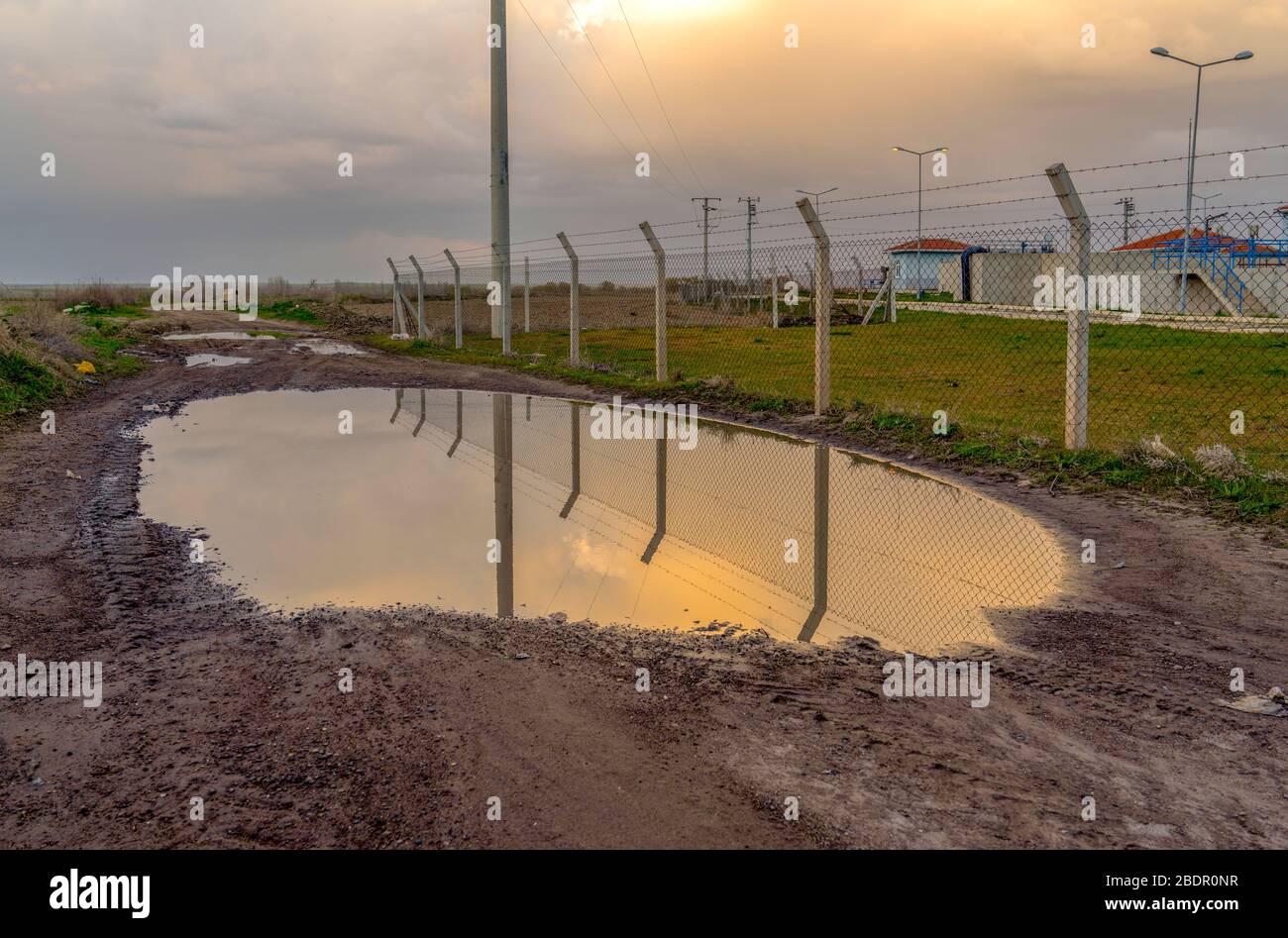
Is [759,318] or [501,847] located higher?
[759,318]

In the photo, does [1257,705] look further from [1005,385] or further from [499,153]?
[499,153]

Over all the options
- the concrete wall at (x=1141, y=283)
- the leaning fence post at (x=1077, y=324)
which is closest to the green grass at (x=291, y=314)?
the concrete wall at (x=1141, y=283)

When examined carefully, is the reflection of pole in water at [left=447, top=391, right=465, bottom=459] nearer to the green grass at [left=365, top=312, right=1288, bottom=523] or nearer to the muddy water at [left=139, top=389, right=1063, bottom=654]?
the muddy water at [left=139, top=389, right=1063, bottom=654]

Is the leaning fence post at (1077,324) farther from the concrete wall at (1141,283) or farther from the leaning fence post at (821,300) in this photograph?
the concrete wall at (1141,283)

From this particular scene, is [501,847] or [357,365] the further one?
[357,365]

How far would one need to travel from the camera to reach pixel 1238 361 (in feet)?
64.6

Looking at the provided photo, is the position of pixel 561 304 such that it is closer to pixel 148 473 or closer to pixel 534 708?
pixel 148 473

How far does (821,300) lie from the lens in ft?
40.2

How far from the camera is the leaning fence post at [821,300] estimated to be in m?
12.1

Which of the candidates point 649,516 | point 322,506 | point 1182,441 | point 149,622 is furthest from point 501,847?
point 1182,441

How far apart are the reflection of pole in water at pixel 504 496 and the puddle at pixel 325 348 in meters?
11.2

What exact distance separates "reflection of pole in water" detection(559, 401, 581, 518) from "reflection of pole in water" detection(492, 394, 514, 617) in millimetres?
454

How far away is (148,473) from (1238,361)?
737 inches
